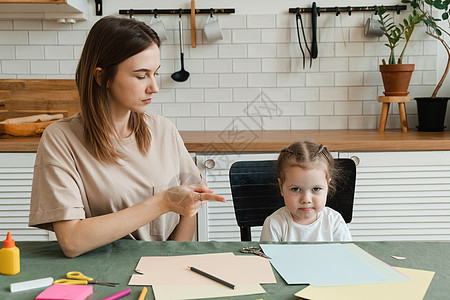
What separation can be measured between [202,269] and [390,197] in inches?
73.0

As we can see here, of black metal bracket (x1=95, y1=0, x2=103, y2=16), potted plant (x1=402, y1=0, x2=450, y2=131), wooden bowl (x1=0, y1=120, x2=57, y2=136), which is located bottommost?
wooden bowl (x1=0, y1=120, x2=57, y2=136)

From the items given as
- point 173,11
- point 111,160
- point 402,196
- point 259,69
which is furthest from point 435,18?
point 111,160

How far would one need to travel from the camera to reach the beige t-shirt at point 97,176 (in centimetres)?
149

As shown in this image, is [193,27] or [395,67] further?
[193,27]

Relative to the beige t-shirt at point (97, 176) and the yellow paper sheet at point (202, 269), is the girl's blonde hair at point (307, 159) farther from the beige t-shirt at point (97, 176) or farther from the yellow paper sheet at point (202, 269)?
the yellow paper sheet at point (202, 269)

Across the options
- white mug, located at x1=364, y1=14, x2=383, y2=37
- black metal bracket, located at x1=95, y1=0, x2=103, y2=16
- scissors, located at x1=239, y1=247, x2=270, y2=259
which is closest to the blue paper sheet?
scissors, located at x1=239, y1=247, x2=270, y2=259

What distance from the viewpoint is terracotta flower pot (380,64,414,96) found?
3123 millimetres

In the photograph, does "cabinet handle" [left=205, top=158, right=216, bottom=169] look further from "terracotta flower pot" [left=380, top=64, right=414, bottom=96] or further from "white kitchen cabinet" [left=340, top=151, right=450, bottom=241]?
"terracotta flower pot" [left=380, top=64, right=414, bottom=96]

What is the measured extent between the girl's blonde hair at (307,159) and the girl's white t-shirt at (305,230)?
0.49ft

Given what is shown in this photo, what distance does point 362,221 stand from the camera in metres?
2.80

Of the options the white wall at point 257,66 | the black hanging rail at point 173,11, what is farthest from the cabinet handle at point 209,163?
the black hanging rail at point 173,11

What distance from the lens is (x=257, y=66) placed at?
341cm

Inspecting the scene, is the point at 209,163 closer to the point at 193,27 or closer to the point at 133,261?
the point at 193,27

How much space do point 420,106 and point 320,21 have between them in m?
0.91
